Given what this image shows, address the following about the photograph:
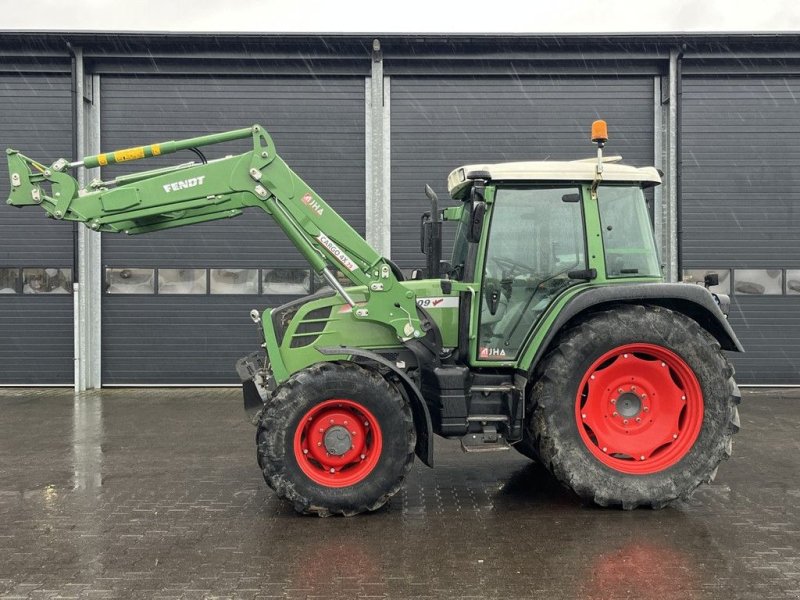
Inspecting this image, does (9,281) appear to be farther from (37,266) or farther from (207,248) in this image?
(207,248)

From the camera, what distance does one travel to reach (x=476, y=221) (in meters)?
5.44

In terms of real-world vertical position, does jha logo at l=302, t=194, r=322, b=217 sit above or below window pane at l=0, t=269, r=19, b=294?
above

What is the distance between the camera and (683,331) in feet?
18.2

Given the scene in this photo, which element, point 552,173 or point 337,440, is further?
point 552,173

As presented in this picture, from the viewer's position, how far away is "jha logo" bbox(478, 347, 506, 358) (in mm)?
5664

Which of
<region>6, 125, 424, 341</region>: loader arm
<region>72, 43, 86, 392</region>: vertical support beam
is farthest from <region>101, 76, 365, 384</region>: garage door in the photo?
<region>6, 125, 424, 341</region>: loader arm

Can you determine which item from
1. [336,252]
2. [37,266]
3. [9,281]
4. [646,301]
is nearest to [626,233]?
[646,301]

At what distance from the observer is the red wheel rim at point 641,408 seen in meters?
5.57

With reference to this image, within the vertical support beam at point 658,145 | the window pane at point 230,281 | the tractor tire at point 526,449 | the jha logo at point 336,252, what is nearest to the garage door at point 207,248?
the window pane at point 230,281

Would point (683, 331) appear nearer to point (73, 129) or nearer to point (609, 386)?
point (609, 386)

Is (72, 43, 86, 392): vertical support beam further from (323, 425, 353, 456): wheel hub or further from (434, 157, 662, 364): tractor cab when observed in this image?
(434, 157, 662, 364): tractor cab

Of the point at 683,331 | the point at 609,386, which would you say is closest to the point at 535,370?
the point at 609,386

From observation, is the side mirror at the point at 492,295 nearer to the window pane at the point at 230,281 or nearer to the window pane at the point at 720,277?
the window pane at the point at 230,281

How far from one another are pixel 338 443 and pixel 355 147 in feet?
28.1
